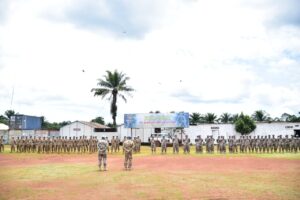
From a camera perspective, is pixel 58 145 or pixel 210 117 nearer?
pixel 58 145

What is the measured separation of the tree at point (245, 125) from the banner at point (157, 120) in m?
9.73

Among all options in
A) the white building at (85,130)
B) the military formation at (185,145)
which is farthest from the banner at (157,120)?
the military formation at (185,145)

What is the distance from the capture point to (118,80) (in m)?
59.0

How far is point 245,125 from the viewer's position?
54.9m

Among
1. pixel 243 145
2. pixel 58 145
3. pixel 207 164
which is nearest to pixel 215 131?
pixel 243 145

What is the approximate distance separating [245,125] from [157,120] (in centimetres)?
1350

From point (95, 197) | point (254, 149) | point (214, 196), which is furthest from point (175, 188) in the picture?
point (254, 149)

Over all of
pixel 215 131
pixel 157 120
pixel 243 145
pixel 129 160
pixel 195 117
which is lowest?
pixel 129 160

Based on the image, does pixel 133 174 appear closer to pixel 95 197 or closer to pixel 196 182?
pixel 196 182

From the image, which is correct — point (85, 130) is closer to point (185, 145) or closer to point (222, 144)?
point (185, 145)

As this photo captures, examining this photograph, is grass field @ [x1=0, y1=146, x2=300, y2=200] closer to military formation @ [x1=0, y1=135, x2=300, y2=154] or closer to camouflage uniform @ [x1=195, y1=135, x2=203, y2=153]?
camouflage uniform @ [x1=195, y1=135, x2=203, y2=153]

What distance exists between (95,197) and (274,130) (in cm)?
4644

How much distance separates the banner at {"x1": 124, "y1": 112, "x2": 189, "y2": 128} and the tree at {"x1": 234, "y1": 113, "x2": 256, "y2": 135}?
9.73 metres

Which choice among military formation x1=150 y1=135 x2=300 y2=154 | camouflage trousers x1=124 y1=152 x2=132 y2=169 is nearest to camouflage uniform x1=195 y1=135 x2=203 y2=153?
military formation x1=150 y1=135 x2=300 y2=154
